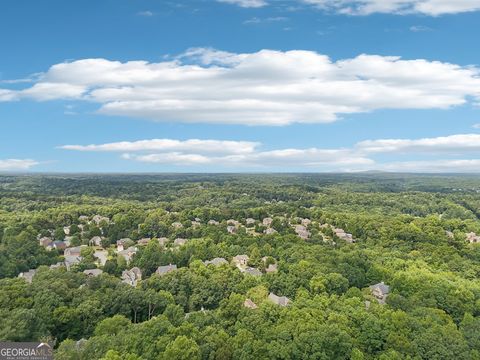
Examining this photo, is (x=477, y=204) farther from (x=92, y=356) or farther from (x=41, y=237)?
(x=92, y=356)

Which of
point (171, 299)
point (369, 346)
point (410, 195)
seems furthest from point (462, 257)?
point (410, 195)

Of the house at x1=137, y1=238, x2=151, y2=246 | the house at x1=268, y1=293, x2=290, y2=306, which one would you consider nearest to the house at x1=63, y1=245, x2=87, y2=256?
the house at x1=137, y1=238, x2=151, y2=246

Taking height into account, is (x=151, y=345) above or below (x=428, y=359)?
above

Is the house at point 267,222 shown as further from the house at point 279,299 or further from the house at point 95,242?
the house at point 279,299

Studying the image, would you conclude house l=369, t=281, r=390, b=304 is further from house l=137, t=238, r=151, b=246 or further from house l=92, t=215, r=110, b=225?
house l=92, t=215, r=110, b=225

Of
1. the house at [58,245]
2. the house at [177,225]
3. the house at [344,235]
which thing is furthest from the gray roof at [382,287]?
the house at [58,245]

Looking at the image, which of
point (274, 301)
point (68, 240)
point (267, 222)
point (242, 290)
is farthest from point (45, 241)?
point (274, 301)
